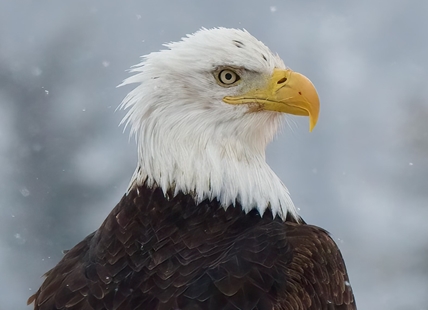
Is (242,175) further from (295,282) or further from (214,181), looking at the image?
(295,282)

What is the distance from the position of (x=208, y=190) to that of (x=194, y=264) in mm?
573

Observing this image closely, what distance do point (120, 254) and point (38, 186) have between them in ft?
27.4

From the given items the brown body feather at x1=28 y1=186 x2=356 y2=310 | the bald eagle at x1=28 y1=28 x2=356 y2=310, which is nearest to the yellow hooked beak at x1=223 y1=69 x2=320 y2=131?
the bald eagle at x1=28 y1=28 x2=356 y2=310

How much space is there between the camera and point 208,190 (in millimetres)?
3939

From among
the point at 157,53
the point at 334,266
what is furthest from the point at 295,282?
the point at 157,53

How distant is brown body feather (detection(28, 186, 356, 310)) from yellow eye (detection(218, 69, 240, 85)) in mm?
607

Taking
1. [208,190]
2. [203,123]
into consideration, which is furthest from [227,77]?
[208,190]

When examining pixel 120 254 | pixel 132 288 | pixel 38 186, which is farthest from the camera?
pixel 38 186

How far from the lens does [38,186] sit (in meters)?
11.7

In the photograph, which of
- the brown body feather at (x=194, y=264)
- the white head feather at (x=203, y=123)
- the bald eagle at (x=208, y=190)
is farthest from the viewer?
the white head feather at (x=203, y=123)

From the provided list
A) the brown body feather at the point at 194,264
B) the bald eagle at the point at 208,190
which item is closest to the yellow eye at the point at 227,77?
the bald eagle at the point at 208,190

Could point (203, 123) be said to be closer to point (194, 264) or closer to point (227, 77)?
point (227, 77)

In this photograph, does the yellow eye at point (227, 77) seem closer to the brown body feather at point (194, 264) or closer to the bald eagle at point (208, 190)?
the bald eagle at point (208, 190)

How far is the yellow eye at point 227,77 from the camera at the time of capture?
13.2 ft
